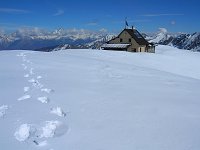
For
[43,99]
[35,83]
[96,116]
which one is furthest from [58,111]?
[35,83]

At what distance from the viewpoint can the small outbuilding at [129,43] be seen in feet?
194

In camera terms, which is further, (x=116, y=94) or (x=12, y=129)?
(x=116, y=94)

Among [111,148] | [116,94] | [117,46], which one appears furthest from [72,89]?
[117,46]

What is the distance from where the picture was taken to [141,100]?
27.2 ft

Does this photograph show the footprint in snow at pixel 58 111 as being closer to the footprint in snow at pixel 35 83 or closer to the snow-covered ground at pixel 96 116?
the snow-covered ground at pixel 96 116

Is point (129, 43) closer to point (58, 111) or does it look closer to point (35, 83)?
point (35, 83)

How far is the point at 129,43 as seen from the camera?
60625 millimetres

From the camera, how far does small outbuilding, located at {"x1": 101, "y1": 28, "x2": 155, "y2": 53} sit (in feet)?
194

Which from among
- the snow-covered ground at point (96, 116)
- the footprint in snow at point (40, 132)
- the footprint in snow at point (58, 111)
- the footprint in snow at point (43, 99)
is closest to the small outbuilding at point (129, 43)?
the snow-covered ground at point (96, 116)

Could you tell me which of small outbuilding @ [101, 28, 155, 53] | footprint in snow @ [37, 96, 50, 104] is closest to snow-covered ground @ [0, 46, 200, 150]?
footprint in snow @ [37, 96, 50, 104]

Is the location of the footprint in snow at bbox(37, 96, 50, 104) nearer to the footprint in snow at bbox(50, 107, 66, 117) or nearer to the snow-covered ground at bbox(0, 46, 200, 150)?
the snow-covered ground at bbox(0, 46, 200, 150)

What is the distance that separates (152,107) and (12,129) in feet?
11.7

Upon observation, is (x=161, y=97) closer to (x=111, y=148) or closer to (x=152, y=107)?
(x=152, y=107)

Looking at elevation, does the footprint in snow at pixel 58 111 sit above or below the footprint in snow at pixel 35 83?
below
